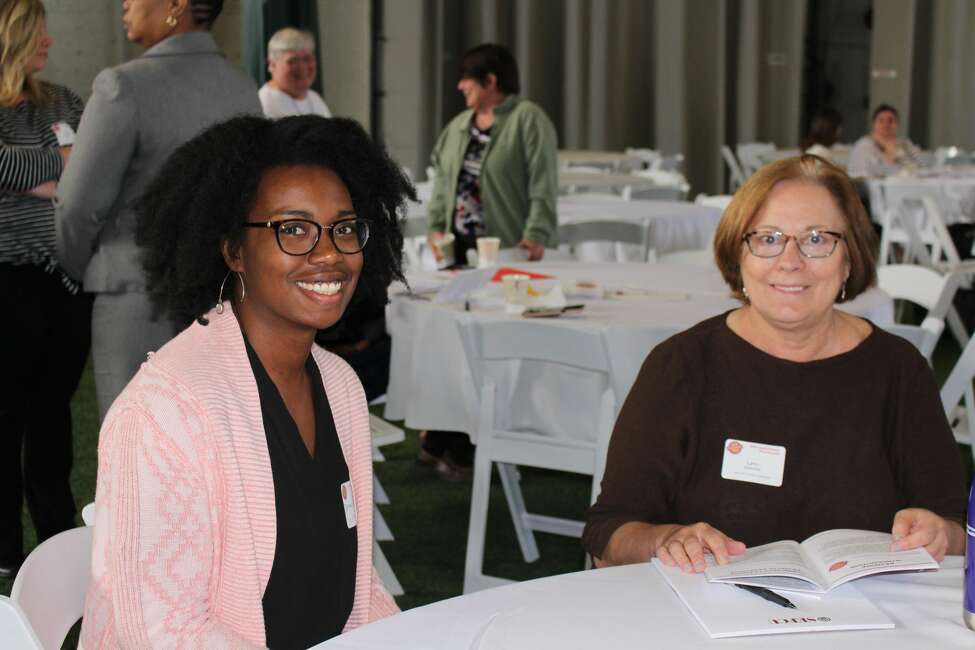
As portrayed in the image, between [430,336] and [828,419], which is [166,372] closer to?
[828,419]

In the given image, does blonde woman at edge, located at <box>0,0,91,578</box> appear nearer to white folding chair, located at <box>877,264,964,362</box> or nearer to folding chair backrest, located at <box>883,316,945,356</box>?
folding chair backrest, located at <box>883,316,945,356</box>

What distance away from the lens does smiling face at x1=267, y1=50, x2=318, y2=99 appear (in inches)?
257

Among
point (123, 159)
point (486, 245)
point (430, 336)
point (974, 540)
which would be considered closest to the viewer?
point (974, 540)

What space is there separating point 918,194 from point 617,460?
6249 mm

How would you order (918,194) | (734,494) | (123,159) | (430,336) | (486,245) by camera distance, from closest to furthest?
(734,494) → (123,159) → (430,336) → (486,245) → (918,194)

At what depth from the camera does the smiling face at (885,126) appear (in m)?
10.8

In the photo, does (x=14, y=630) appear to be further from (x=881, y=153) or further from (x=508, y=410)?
(x=881, y=153)

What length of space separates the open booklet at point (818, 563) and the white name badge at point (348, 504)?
0.52 m

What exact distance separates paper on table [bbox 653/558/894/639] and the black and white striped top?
8.00ft

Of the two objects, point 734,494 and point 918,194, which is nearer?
point 734,494

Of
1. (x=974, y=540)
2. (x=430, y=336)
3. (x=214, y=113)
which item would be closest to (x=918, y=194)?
(x=430, y=336)

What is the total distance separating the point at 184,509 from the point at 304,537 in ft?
0.73

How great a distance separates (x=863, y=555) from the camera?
66.2 inches

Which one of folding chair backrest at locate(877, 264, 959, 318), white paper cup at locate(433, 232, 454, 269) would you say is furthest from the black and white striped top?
folding chair backrest at locate(877, 264, 959, 318)
